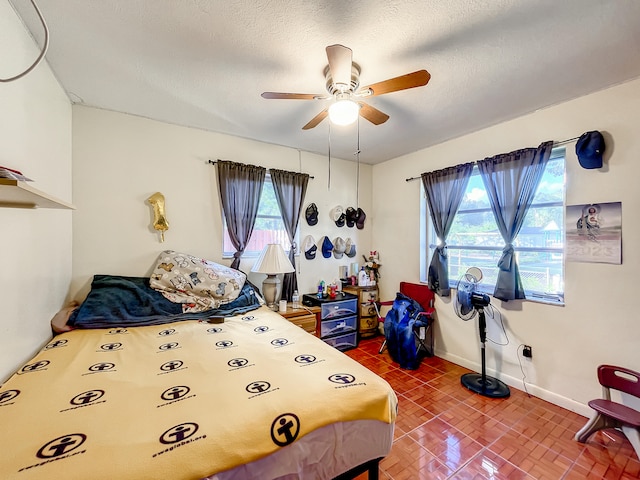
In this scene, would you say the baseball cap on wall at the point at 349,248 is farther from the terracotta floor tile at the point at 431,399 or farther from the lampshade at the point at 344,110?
the lampshade at the point at 344,110

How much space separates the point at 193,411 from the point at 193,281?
1.69m

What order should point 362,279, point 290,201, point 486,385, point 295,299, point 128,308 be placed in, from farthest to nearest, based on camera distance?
point 362,279 < point 290,201 < point 295,299 < point 486,385 < point 128,308

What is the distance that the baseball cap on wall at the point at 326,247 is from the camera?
372cm

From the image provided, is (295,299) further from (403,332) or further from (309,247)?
(403,332)

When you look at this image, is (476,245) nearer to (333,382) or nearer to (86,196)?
(333,382)

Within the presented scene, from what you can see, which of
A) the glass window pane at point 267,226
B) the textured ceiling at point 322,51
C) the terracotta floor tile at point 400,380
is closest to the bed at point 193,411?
the terracotta floor tile at point 400,380

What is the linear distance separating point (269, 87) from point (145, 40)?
2.68 ft

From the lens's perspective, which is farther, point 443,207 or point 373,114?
point 443,207

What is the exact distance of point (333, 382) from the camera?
1.29m

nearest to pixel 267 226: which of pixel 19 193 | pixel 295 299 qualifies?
pixel 295 299

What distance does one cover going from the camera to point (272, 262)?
289 centimetres

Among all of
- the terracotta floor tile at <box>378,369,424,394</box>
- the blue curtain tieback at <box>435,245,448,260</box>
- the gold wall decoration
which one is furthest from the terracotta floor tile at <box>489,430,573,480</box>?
the gold wall decoration

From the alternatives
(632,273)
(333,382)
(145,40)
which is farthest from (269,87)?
(632,273)

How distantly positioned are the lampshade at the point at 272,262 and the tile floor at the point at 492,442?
5.35 feet
